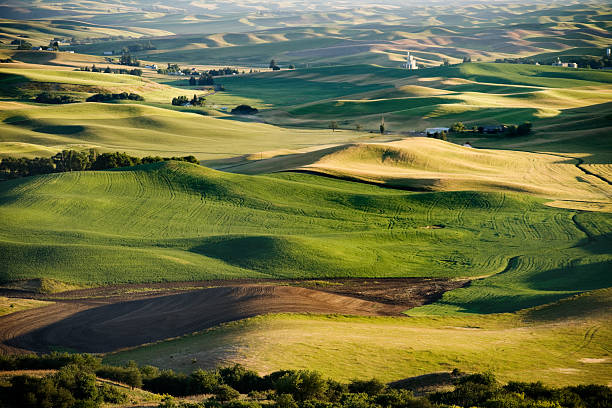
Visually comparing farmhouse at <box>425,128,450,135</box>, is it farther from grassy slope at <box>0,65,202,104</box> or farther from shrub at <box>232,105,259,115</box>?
grassy slope at <box>0,65,202,104</box>

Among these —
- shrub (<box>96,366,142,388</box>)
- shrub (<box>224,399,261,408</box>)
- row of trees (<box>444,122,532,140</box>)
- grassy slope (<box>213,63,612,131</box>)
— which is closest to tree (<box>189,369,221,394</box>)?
shrub (<box>96,366,142,388</box>)

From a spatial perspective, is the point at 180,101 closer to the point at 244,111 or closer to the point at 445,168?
the point at 244,111

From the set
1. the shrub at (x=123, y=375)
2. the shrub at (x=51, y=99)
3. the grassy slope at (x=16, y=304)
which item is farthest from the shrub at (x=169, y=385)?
the shrub at (x=51, y=99)

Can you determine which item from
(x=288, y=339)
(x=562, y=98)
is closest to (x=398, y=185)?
(x=288, y=339)

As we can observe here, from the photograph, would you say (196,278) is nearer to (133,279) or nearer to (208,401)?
(133,279)

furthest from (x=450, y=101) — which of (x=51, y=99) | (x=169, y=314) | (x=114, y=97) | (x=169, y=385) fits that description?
(x=169, y=385)
